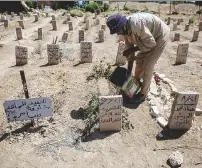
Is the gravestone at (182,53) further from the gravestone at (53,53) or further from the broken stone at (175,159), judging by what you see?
the broken stone at (175,159)

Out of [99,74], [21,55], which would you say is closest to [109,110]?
[99,74]

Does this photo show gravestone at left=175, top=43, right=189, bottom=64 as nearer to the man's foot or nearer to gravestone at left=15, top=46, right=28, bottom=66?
the man's foot

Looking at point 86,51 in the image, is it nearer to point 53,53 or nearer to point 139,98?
point 53,53

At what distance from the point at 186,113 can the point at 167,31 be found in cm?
158

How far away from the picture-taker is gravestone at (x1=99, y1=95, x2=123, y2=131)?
15.2ft

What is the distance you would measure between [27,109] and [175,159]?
243 cm

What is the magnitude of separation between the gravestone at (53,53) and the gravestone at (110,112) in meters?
3.87

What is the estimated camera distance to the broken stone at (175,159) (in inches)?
169

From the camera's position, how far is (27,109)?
4.70m

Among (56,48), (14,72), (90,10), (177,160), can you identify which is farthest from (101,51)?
(90,10)

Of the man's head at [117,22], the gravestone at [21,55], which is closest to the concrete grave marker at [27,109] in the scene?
the man's head at [117,22]

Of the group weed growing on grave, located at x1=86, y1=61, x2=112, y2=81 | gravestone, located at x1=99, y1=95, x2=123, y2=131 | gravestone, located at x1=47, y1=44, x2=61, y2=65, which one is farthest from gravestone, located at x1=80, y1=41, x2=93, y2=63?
gravestone, located at x1=99, y1=95, x2=123, y2=131

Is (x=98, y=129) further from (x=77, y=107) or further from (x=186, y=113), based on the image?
(x=186, y=113)

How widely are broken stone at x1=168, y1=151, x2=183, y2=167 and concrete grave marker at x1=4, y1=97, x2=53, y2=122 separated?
79.9 inches
